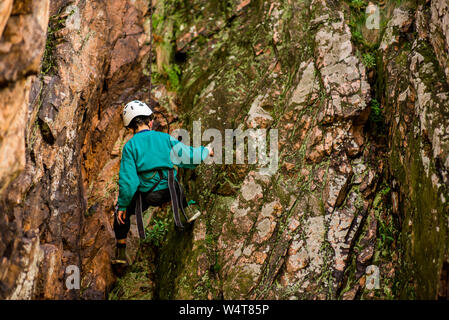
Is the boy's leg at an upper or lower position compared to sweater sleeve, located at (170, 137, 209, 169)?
lower

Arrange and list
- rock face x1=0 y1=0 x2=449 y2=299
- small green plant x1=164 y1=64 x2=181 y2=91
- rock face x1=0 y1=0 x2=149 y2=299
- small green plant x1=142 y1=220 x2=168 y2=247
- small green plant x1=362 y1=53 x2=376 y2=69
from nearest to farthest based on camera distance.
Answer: rock face x1=0 y1=0 x2=149 y2=299
rock face x1=0 y1=0 x2=449 y2=299
small green plant x1=362 y1=53 x2=376 y2=69
small green plant x1=142 y1=220 x2=168 y2=247
small green plant x1=164 y1=64 x2=181 y2=91

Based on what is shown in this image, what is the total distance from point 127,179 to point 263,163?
2428 mm

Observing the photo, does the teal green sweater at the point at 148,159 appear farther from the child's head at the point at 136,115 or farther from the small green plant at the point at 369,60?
the small green plant at the point at 369,60

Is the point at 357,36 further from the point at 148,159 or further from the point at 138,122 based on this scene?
the point at 148,159

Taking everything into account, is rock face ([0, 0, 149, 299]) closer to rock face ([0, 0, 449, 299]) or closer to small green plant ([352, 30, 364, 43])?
rock face ([0, 0, 449, 299])

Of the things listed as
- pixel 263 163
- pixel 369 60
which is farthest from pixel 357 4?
pixel 263 163

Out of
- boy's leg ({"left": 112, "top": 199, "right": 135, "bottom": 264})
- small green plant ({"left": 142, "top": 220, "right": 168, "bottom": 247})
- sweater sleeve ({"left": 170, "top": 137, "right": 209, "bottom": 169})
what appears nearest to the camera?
sweater sleeve ({"left": 170, "top": 137, "right": 209, "bottom": 169})

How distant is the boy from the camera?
6730 mm

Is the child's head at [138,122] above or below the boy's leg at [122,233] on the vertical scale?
above

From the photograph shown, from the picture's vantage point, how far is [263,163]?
7.59 m

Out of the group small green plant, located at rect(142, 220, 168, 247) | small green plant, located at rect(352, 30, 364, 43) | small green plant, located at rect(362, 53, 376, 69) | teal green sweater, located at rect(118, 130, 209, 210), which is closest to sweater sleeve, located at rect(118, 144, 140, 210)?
teal green sweater, located at rect(118, 130, 209, 210)

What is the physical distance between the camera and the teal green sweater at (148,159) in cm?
672

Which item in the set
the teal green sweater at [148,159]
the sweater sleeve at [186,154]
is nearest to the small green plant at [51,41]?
the teal green sweater at [148,159]
